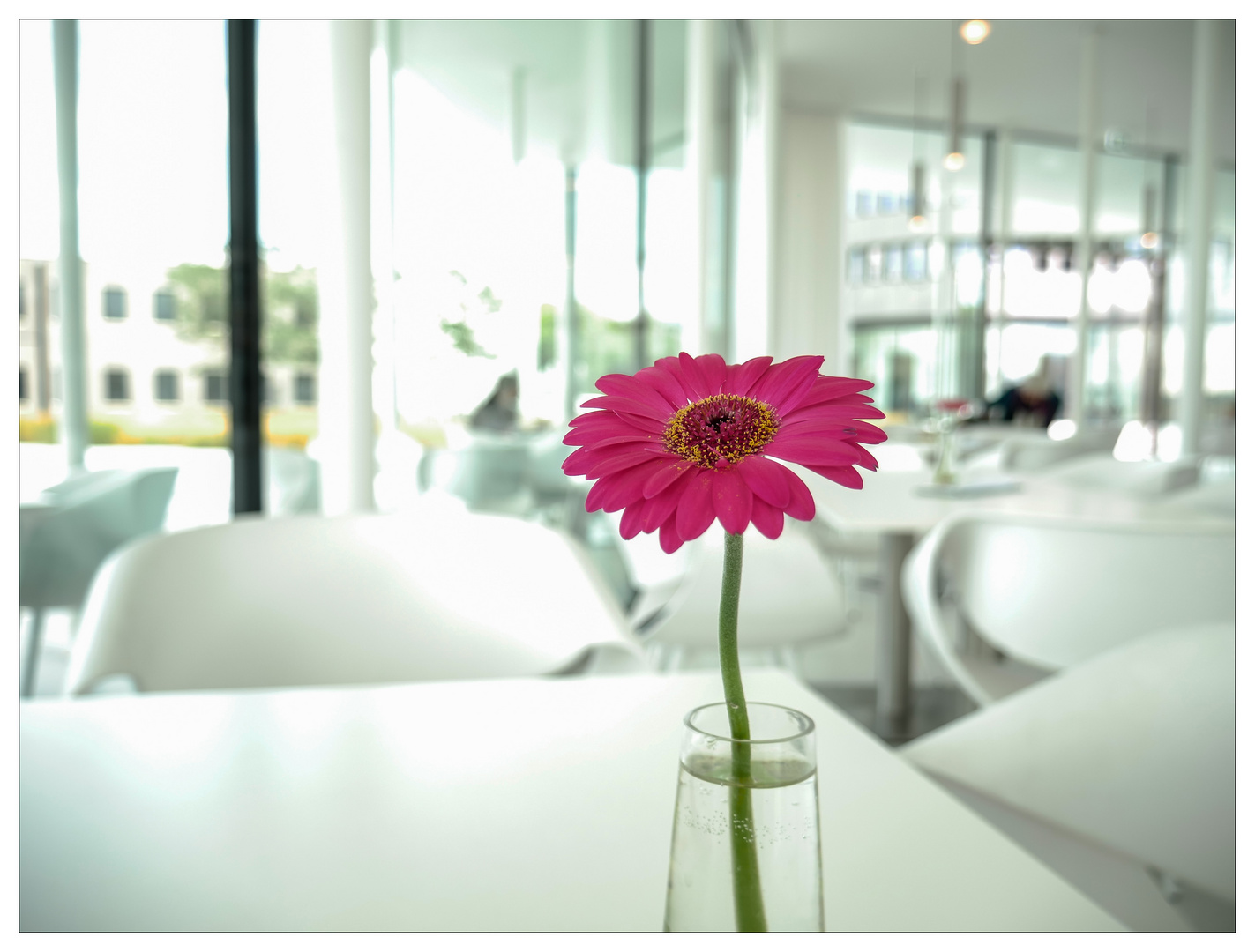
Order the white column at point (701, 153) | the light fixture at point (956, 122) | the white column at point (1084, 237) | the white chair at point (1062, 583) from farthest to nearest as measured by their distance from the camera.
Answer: the white column at point (1084, 237), the light fixture at point (956, 122), the white column at point (701, 153), the white chair at point (1062, 583)

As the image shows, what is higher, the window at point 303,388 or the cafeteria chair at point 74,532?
the window at point 303,388

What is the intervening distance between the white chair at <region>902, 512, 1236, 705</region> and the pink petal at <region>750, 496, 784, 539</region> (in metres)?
1.50

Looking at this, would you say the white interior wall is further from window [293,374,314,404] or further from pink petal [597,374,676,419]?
pink petal [597,374,676,419]

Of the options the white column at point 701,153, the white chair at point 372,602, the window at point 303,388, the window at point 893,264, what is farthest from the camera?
the window at point 893,264

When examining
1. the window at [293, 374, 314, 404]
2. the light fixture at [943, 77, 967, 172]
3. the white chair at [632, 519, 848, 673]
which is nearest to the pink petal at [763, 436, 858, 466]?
the white chair at [632, 519, 848, 673]

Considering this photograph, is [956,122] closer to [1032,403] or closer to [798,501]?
[1032,403]

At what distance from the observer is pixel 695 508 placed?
278 mm

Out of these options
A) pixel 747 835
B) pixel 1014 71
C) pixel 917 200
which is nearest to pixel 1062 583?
pixel 747 835

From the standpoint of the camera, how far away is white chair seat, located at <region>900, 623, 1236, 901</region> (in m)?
0.94

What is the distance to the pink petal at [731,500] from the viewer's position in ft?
0.89

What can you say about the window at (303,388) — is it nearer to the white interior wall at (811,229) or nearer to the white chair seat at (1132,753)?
the white chair seat at (1132,753)

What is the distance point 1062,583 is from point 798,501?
158 centimetres

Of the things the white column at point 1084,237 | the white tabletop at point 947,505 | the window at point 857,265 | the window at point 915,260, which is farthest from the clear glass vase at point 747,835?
the window at point 857,265

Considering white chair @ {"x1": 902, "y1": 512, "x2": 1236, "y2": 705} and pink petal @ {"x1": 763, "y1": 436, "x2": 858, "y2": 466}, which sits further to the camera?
white chair @ {"x1": 902, "y1": 512, "x2": 1236, "y2": 705}
